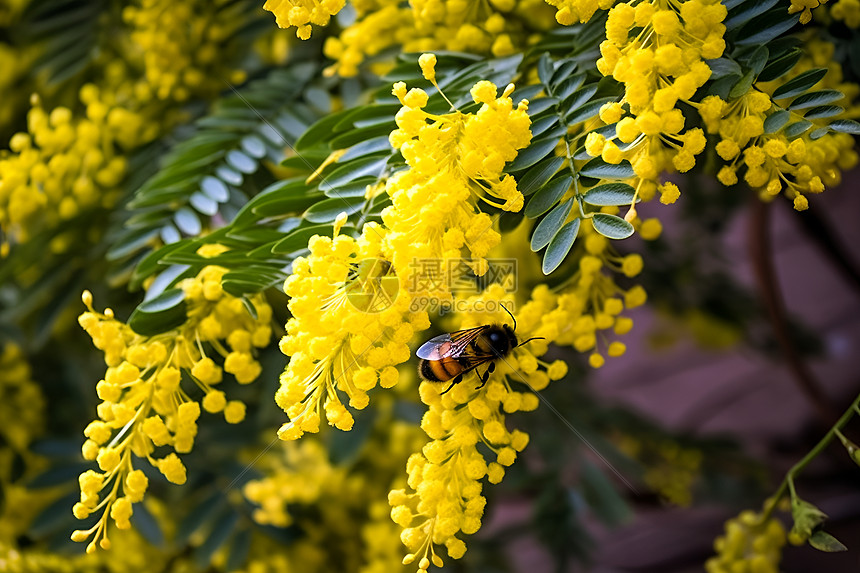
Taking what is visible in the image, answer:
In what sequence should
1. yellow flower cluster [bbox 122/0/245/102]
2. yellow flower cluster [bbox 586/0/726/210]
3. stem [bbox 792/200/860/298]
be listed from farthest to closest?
stem [bbox 792/200/860/298] → yellow flower cluster [bbox 122/0/245/102] → yellow flower cluster [bbox 586/0/726/210]

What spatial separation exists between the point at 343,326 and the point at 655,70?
0.32m

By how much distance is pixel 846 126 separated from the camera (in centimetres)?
60

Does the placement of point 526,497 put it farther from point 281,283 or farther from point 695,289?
point 281,283

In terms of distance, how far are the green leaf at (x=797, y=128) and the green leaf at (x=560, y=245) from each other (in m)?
0.19

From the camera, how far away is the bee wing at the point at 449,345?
2.19 ft

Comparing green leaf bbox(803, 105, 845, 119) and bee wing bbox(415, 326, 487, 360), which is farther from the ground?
green leaf bbox(803, 105, 845, 119)

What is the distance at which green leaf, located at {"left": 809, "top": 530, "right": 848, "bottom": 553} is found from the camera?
2.22 feet

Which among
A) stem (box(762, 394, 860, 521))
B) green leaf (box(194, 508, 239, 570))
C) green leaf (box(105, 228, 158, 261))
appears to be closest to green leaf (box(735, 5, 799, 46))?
stem (box(762, 394, 860, 521))

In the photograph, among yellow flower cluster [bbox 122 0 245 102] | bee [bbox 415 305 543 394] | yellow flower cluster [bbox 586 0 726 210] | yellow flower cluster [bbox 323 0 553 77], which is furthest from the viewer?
yellow flower cluster [bbox 122 0 245 102]

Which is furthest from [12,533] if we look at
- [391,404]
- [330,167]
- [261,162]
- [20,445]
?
[330,167]

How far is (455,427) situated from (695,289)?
124cm

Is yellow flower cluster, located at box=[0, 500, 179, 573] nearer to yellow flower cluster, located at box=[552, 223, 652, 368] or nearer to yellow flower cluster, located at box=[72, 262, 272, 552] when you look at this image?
yellow flower cluster, located at box=[72, 262, 272, 552]

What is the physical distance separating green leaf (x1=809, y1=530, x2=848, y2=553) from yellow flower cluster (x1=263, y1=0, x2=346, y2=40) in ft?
2.20

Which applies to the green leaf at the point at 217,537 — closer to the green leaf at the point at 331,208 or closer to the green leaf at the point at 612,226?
the green leaf at the point at 331,208
